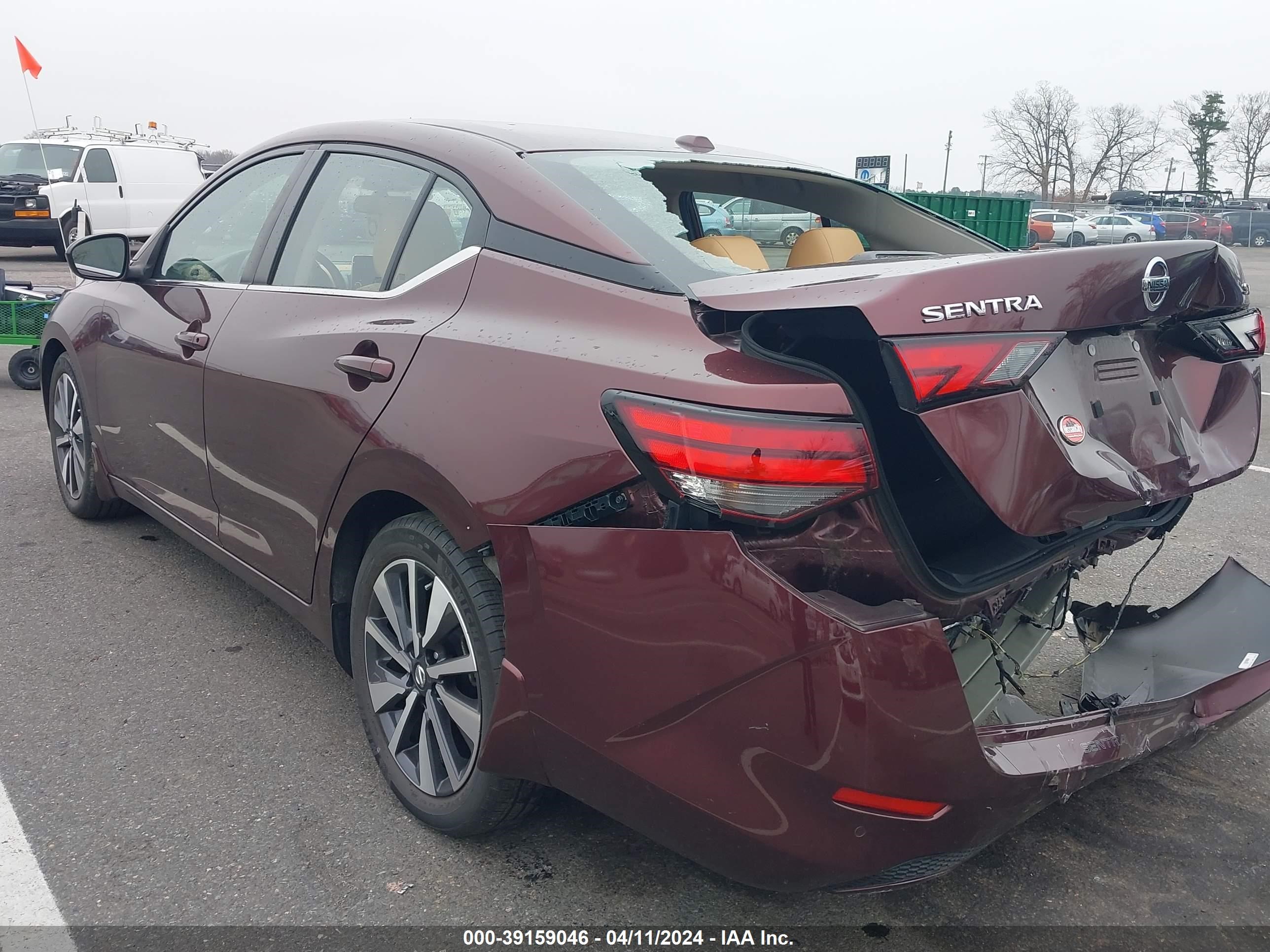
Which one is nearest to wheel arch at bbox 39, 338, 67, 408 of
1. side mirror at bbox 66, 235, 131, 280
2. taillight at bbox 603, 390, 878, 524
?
side mirror at bbox 66, 235, 131, 280

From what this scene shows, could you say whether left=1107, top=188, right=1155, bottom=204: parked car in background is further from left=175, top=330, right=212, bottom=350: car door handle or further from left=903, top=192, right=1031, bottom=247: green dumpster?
left=175, top=330, right=212, bottom=350: car door handle

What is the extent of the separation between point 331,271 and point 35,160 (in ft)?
60.1

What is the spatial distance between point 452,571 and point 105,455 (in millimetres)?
2640

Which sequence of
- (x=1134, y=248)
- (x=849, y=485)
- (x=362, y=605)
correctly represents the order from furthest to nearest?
(x=362, y=605)
(x=1134, y=248)
(x=849, y=485)

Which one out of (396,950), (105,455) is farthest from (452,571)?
(105,455)

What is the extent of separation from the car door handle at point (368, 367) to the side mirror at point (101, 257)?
5.84 ft

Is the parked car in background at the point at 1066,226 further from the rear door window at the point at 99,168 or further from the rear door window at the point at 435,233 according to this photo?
the rear door window at the point at 435,233

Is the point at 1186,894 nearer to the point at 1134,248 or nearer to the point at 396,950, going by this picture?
the point at 1134,248

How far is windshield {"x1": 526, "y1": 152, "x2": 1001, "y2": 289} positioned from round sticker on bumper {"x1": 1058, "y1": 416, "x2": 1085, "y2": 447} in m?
0.69

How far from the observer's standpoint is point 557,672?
2.07 m

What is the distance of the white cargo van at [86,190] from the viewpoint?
56.3 ft

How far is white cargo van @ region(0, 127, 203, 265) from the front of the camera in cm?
1716

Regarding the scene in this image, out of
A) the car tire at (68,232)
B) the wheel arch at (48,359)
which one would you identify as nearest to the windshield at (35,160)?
the car tire at (68,232)

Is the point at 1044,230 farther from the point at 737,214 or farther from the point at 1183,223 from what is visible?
the point at 737,214
